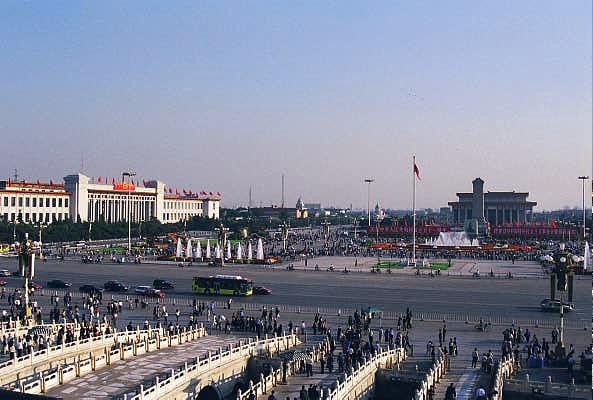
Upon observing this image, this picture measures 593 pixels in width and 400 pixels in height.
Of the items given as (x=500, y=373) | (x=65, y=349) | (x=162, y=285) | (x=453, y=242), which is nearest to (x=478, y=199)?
(x=453, y=242)

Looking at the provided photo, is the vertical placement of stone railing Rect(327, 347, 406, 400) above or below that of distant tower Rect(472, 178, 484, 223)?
below

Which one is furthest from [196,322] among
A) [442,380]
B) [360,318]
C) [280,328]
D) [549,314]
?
[549,314]

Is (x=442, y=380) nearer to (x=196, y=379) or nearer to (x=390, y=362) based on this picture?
(x=390, y=362)

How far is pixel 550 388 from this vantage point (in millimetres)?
19219

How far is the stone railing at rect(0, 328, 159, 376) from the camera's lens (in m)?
19.2

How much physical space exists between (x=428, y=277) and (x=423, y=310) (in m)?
16.8

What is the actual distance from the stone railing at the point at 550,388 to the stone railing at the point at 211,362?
26.5 feet

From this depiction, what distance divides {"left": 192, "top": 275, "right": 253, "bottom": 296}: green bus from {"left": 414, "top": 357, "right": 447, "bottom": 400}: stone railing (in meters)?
19.8

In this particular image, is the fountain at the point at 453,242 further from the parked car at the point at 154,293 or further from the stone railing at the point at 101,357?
the stone railing at the point at 101,357

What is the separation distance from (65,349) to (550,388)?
14.0 m

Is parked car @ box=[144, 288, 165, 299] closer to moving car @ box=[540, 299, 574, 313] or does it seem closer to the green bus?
the green bus

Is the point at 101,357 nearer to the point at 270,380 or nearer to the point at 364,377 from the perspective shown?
the point at 270,380

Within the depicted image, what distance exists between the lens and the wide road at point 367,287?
123 feet

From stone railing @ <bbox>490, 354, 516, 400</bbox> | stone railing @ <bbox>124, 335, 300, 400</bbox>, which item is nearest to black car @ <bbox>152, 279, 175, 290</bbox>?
stone railing @ <bbox>124, 335, 300, 400</bbox>
